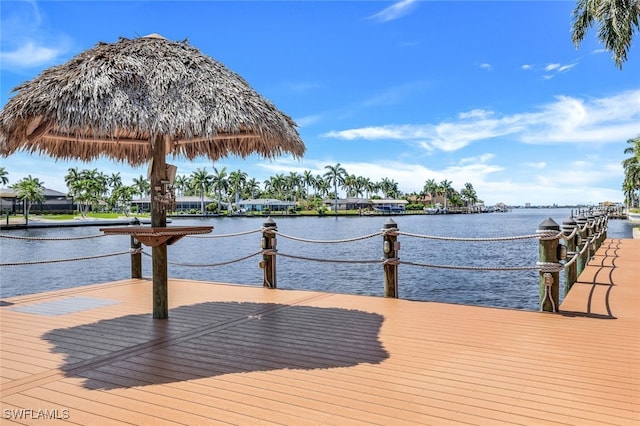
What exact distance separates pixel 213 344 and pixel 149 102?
2522mm

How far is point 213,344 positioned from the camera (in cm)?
457

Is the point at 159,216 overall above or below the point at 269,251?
above

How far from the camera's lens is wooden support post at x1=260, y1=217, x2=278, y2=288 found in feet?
25.2

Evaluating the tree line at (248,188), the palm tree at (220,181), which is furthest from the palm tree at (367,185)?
the palm tree at (220,181)

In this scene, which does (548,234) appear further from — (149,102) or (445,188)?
(445,188)

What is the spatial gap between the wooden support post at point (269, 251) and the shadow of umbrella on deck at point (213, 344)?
1.66 metres

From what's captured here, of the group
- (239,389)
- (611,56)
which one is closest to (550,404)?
(239,389)

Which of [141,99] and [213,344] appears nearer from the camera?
[213,344]

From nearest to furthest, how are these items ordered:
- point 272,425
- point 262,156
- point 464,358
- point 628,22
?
1. point 272,425
2. point 464,358
3. point 262,156
4. point 628,22

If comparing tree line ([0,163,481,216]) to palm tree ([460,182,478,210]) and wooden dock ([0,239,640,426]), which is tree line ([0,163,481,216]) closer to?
palm tree ([460,182,478,210])

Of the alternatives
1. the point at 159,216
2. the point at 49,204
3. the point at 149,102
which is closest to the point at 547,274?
the point at 159,216

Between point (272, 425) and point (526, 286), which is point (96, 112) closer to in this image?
point (272, 425)

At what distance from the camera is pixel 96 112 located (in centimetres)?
451

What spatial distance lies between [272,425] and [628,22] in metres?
24.0
